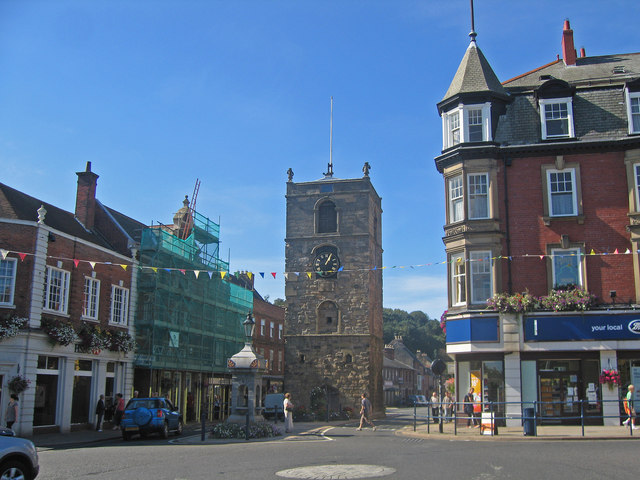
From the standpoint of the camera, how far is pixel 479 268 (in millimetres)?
25172

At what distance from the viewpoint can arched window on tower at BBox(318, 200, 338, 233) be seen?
150ft

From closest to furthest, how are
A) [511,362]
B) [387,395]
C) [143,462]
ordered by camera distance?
[143,462], [511,362], [387,395]

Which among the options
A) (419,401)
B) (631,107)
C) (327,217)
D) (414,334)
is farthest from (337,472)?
(414,334)

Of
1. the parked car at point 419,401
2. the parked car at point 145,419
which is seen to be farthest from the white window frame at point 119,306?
the parked car at point 419,401

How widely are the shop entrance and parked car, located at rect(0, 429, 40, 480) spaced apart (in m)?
18.4

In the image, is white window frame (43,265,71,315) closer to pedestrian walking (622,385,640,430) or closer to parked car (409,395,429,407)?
parked car (409,395,429,407)

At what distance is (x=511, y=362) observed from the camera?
24.0m

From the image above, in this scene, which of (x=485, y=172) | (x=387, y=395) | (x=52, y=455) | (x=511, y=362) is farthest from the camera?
(x=387, y=395)

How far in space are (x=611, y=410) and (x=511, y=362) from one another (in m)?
3.71

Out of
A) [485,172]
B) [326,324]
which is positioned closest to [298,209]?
[326,324]

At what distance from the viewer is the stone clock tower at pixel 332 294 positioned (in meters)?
43.1

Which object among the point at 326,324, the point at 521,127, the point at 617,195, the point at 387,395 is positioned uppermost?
the point at 521,127

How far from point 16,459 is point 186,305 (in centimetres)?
2616

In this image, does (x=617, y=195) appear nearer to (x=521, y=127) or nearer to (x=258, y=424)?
(x=521, y=127)
